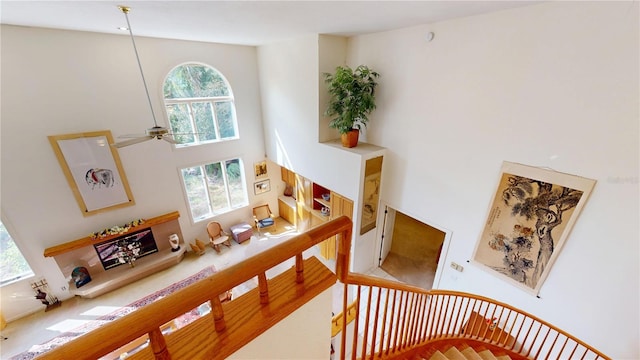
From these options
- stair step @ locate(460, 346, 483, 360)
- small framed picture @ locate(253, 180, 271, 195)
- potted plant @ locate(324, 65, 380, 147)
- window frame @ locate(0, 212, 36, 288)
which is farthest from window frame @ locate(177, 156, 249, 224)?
stair step @ locate(460, 346, 483, 360)

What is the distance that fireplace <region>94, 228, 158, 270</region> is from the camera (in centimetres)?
499

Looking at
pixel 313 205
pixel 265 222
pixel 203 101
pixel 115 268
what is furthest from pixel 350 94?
pixel 115 268

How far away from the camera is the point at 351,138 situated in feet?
14.3

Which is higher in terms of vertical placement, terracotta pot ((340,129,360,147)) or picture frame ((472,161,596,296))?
terracotta pot ((340,129,360,147))

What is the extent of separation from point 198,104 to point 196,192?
215 centimetres

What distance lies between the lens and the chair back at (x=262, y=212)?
22.7ft

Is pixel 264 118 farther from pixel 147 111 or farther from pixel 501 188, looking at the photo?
pixel 501 188

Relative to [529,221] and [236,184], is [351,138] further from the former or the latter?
[236,184]

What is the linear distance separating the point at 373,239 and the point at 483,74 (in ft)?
11.6

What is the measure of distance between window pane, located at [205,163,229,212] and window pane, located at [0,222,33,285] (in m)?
3.36

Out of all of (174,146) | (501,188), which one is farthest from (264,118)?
(501,188)

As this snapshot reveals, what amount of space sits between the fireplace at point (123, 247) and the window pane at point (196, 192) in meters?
1.05

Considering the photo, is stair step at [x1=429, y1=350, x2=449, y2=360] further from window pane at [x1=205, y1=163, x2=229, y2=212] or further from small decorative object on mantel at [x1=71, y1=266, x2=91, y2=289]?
small decorative object on mantel at [x1=71, y1=266, x2=91, y2=289]

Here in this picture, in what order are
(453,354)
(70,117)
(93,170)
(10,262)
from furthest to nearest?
(93,170) → (10,262) → (70,117) → (453,354)
